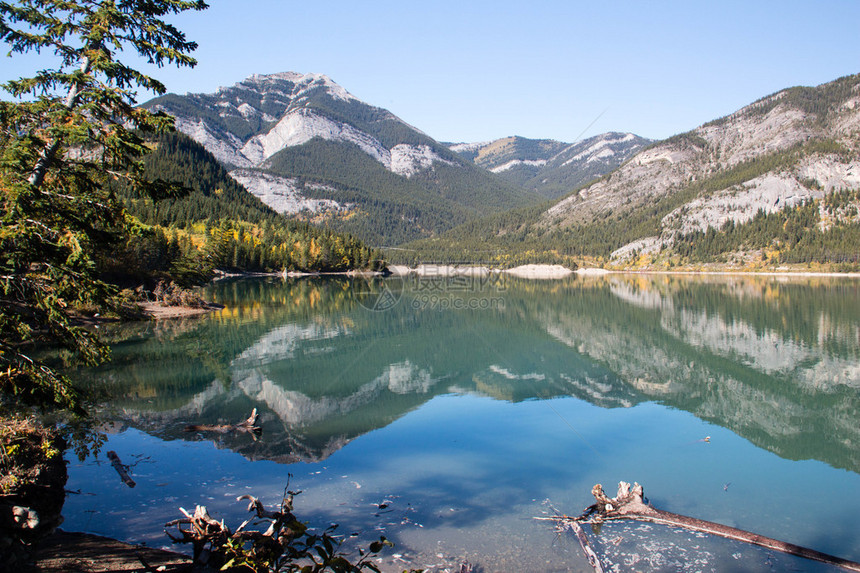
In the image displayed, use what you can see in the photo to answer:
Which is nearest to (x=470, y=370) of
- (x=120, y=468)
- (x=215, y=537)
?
(x=120, y=468)

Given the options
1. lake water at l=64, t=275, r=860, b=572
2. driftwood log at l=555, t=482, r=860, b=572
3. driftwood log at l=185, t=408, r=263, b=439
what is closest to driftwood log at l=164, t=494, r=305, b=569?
lake water at l=64, t=275, r=860, b=572

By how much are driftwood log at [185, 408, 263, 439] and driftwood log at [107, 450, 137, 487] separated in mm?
2729

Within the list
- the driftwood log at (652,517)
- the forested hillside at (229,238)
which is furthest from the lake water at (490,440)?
the forested hillside at (229,238)

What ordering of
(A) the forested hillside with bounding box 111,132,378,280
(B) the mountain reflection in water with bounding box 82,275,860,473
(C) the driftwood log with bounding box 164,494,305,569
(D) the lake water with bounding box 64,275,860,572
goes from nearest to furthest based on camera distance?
(C) the driftwood log with bounding box 164,494,305,569, (D) the lake water with bounding box 64,275,860,572, (B) the mountain reflection in water with bounding box 82,275,860,473, (A) the forested hillside with bounding box 111,132,378,280

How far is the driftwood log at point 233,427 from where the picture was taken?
48.6 feet

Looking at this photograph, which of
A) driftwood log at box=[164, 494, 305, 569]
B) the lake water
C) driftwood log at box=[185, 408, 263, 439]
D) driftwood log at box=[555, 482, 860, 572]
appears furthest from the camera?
driftwood log at box=[185, 408, 263, 439]

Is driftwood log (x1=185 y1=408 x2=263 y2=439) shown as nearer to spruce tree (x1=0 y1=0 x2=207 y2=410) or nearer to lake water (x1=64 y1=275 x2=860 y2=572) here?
lake water (x1=64 y1=275 x2=860 y2=572)

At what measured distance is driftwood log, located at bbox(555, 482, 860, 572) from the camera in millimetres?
8719

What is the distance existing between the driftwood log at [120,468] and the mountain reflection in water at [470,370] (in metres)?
2.30

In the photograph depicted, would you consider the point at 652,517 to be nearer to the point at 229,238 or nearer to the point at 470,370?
the point at 470,370

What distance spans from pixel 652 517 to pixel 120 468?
38.6ft

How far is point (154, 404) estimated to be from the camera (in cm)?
1719

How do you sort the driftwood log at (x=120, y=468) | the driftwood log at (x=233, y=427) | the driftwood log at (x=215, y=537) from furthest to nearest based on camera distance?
the driftwood log at (x=233, y=427) < the driftwood log at (x=120, y=468) < the driftwood log at (x=215, y=537)

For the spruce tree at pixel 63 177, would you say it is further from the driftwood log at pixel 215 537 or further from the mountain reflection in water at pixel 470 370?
the mountain reflection in water at pixel 470 370
